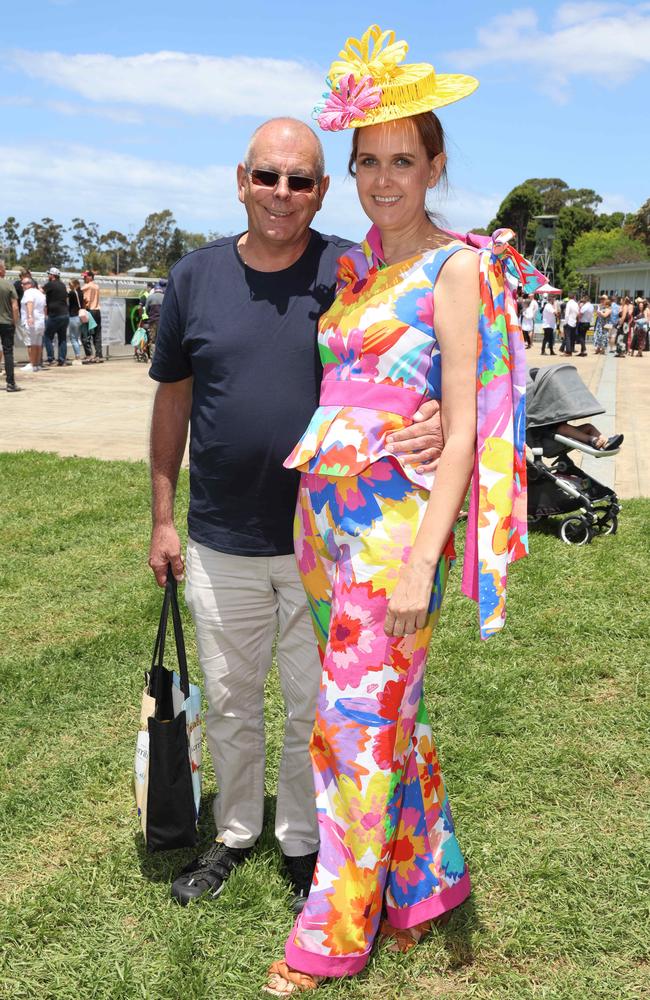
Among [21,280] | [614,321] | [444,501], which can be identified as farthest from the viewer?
[614,321]

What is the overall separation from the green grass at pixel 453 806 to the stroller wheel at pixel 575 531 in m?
0.68

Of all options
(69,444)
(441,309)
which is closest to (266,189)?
(441,309)

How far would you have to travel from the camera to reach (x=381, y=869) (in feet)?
7.72

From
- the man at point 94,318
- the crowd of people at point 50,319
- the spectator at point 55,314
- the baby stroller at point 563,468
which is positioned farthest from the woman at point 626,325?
the baby stroller at point 563,468

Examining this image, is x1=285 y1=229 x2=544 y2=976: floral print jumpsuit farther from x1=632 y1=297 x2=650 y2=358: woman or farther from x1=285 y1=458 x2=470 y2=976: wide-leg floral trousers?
x1=632 y1=297 x2=650 y2=358: woman

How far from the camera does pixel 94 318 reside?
2047 cm

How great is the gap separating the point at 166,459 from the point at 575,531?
4.56 m

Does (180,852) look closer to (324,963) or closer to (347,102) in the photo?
(324,963)

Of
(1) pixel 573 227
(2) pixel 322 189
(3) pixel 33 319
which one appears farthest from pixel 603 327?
(1) pixel 573 227

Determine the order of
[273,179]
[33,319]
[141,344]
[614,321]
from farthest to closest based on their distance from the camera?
1. [614,321]
2. [141,344]
3. [33,319]
4. [273,179]

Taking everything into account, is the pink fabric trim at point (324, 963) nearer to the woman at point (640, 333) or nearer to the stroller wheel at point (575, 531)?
the stroller wheel at point (575, 531)

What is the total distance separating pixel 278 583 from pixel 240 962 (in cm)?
106

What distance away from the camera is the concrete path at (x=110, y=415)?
384 inches

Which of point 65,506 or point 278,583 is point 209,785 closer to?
point 278,583
